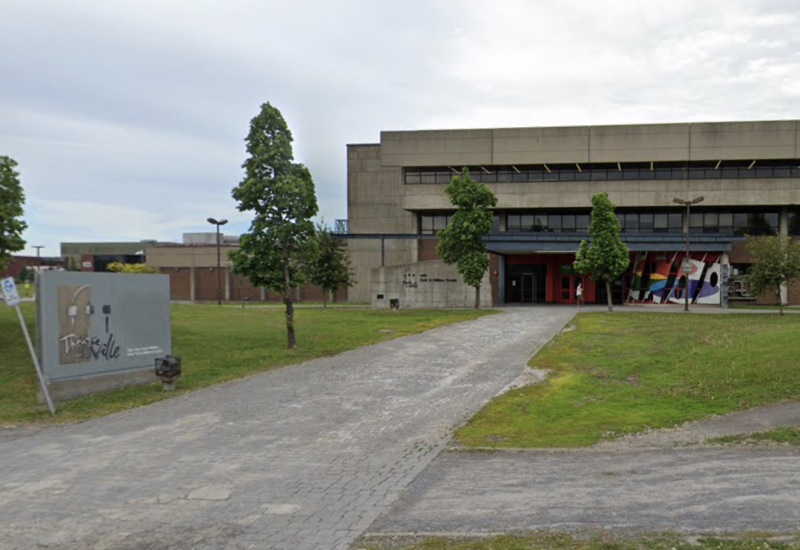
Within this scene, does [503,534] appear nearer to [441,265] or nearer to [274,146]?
[274,146]

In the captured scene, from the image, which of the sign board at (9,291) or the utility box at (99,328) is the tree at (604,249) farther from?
the sign board at (9,291)

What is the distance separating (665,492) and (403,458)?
330cm

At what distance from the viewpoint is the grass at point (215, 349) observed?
1216cm

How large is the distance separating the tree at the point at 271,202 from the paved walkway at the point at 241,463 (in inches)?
202

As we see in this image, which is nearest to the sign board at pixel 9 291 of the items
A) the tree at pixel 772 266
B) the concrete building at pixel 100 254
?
the tree at pixel 772 266

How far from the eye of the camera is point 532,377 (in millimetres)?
14156

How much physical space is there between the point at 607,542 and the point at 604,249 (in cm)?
3305

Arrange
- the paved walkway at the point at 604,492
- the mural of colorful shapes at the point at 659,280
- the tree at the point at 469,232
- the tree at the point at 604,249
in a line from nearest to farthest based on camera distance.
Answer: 1. the paved walkway at the point at 604,492
2. the tree at the point at 604,249
3. the tree at the point at 469,232
4. the mural of colorful shapes at the point at 659,280

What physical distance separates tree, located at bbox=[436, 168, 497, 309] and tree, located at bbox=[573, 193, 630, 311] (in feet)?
19.7

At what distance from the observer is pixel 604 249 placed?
36031 mm

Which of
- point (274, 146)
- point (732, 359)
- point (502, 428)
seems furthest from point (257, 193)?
point (732, 359)

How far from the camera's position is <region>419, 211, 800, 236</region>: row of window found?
156 feet

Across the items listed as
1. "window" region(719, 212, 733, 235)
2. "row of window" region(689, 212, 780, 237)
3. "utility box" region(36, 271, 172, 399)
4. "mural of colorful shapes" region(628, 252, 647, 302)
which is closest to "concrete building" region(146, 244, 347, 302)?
"mural of colorful shapes" region(628, 252, 647, 302)

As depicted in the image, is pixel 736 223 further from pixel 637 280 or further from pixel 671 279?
pixel 637 280
